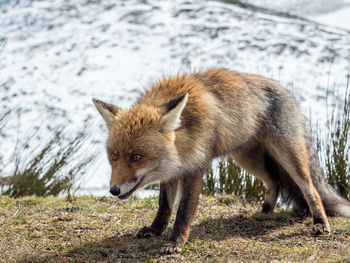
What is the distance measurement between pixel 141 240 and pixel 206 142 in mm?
1220

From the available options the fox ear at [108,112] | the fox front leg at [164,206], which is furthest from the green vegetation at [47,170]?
the fox ear at [108,112]

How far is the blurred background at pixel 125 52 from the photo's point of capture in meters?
9.49

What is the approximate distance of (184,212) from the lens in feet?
13.6

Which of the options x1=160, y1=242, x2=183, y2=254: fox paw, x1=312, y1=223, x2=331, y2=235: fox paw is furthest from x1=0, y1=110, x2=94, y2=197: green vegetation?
x1=312, y1=223, x2=331, y2=235: fox paw

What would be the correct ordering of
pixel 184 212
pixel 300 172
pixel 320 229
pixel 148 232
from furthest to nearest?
pixel 300 172
pixel 320 229
pixel 148 232
pixel 184 212

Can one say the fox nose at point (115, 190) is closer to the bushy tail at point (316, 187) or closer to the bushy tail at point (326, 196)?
the bushy tail at point (316, 187)

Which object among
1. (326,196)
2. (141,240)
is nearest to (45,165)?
(141,240)

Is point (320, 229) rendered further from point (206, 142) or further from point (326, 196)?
point (206, 142)

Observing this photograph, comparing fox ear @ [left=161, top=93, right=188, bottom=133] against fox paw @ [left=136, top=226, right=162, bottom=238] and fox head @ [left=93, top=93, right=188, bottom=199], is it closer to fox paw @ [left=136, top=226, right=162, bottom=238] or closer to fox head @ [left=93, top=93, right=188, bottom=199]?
fox head @ [left=93, top=93, right=188, bottom=199]

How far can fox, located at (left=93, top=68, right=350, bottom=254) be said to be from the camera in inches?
150

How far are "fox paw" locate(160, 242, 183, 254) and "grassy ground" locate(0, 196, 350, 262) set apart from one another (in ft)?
0.20

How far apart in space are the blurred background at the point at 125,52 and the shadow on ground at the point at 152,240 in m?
2.91

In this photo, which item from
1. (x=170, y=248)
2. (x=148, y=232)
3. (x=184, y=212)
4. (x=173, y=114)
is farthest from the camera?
(x=148, y=232)

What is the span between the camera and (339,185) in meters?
6.75
